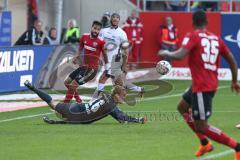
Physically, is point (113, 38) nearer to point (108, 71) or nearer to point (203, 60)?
point (108, 71)

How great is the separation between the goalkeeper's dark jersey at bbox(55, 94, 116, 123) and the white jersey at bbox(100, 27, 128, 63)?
394 centimetres

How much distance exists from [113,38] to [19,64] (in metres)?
4.21

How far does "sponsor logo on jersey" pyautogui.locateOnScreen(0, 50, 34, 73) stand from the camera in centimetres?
2278

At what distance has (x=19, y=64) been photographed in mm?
23438

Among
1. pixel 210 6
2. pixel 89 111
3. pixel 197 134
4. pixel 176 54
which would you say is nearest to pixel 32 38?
pixel 210 6

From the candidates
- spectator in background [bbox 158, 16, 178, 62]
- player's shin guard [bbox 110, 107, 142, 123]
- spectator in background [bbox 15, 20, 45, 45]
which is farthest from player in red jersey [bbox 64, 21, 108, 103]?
spectator in background [bbox 158, 16, 178, 62]

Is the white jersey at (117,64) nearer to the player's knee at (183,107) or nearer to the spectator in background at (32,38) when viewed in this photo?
the spectator in background at (32,38)

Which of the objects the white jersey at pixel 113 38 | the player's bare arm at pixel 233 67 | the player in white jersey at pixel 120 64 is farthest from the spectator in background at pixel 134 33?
the player's bare arm at pixel 233 67

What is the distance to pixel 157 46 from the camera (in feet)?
99.3

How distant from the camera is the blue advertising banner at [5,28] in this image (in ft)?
86.5

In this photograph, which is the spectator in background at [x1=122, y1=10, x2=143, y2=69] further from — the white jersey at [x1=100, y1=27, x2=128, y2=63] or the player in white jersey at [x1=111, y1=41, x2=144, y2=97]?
the white jersey at [x1=100, y1=27, x2=128, y2=63]

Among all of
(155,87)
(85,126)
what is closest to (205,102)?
(85,126)

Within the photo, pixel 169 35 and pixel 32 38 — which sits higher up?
pixel 32 38

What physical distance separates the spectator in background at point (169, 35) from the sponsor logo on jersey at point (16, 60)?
22.6 ft
